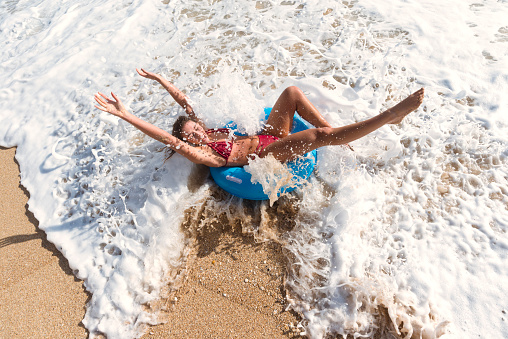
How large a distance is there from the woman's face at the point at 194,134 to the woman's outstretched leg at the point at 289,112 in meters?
0.72

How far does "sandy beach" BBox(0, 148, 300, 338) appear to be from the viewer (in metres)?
2.68

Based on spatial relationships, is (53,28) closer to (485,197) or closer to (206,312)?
(206,312)

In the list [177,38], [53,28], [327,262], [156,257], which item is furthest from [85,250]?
[53,28]

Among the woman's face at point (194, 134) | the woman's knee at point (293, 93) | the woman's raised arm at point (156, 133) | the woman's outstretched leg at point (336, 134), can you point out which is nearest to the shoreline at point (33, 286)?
the woman's raised arm at point (156, 133)

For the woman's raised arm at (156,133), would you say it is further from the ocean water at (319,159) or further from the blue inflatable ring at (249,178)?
the ocean water at (319,159)

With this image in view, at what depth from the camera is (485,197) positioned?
3.14m

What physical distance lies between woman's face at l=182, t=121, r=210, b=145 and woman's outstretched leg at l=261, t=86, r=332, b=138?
72cm

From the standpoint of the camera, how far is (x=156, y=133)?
9.55ft

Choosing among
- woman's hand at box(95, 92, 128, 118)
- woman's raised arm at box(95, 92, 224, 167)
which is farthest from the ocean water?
woman's hand at box(95, 92, 128, 118)

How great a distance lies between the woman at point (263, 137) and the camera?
116 inches

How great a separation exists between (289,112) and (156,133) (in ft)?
4.69

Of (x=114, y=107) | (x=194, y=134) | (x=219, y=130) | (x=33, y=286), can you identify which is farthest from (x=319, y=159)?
(x=33, y=286)

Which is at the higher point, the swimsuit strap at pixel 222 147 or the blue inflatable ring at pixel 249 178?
the swimsuit strap at pixel 222 147

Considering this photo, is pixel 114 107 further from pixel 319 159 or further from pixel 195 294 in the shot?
pixel 319 159
